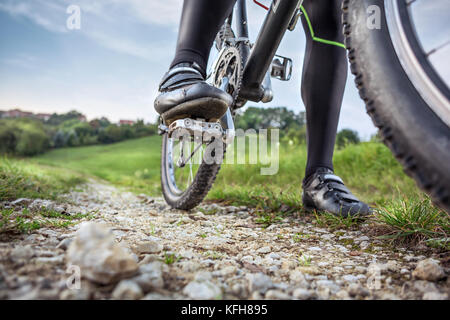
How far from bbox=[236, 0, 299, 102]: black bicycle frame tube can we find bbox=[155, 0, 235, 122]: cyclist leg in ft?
0.63

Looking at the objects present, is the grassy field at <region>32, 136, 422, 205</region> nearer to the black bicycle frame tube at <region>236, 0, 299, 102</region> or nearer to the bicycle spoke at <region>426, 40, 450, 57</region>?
the black bicycle frame tube at <region>236, 0, 299, 102</region>

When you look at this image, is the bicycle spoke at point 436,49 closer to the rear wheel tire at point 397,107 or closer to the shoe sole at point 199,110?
the rear wheel tire at point 397,107

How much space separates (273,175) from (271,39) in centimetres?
291

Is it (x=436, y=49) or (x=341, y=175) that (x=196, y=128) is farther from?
(x=341, y=175)

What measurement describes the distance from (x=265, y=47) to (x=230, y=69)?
1.03ft

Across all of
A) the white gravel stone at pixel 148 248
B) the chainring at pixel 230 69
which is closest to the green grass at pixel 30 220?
the white gravel stone at pixel 148 248

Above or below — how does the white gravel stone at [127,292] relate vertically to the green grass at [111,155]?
below

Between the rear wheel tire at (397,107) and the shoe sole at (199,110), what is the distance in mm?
557

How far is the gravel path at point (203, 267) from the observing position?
51 cm

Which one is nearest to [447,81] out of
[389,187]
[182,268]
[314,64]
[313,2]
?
[182,268]

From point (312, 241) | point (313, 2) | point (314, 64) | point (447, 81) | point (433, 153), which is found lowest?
point (312, 241)
